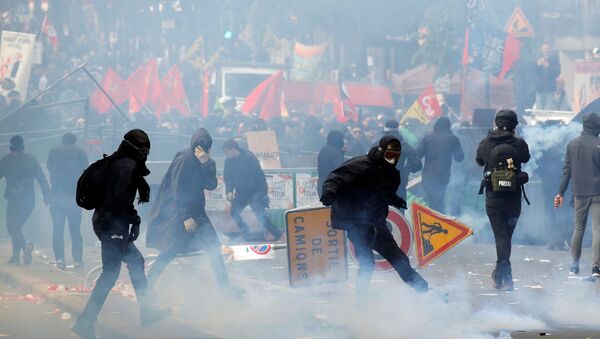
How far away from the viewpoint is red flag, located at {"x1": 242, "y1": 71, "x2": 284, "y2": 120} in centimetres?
2638

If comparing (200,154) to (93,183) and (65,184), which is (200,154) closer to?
(93,183)

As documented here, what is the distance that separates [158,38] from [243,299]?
31917 millimetres

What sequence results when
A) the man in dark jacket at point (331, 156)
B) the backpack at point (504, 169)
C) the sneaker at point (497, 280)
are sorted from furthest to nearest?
the man in dark jacket at point (331, 156) < the sneaker at point (497, 280) < the backpack at point (504, 169)

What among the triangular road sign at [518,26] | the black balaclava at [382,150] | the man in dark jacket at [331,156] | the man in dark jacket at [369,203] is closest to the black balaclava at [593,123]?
the man in dark jacket at [331,156]

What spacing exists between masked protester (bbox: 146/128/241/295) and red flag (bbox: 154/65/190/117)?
59.4 feet

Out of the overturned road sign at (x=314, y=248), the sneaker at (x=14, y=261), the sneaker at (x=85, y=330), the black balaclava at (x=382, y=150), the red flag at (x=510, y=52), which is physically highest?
the red flag at (x=510, y=52)

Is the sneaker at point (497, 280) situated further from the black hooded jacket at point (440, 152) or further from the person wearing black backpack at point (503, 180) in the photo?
the black hooded jacket at point (440, 152)

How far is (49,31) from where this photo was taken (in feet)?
112

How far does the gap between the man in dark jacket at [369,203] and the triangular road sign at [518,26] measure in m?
13.4

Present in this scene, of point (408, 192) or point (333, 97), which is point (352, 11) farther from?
point (408, 192)

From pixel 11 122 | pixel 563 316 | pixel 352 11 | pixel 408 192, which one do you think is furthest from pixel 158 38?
pixel 563 316

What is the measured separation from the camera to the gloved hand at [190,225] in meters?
10.8

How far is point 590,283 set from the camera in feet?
39.9

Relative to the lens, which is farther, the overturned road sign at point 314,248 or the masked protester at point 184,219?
the masked protester at point 184,219
